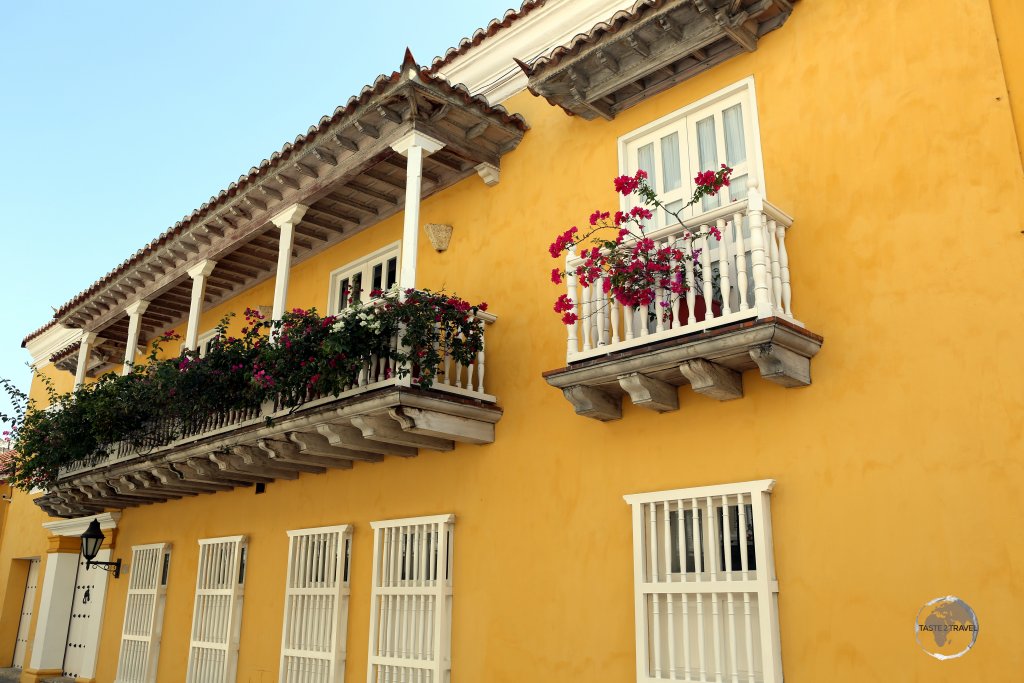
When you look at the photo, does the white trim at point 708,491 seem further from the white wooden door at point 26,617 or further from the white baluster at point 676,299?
the white wooden door at point 26,617

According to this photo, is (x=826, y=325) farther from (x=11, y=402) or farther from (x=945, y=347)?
(x=11, y=402)

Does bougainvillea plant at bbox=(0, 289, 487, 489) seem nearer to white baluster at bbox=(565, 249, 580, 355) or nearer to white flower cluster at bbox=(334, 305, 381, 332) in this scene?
white flower cluster at bbox=(334, 305, 381, 332)

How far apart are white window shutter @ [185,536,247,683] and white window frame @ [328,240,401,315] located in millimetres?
3403

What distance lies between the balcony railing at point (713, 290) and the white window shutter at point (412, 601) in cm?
274

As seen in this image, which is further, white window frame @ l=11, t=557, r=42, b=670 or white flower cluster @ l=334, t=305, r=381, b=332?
white window frame @ l=11, t=557, r=42, b=670

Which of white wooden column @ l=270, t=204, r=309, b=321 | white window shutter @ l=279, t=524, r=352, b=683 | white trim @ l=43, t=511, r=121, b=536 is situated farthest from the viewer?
white trim @ l=43, t=511, r=121, b=536

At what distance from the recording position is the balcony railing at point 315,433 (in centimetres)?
793

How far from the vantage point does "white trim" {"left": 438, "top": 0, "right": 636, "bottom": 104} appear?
888 cm

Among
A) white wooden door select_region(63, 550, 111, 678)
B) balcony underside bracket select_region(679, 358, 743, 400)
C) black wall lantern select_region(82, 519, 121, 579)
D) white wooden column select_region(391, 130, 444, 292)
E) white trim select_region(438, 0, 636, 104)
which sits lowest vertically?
white wooden door select_region(63, 550, 111, 678)

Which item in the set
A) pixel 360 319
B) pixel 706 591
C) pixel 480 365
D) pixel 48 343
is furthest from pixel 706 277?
pixel 48 343

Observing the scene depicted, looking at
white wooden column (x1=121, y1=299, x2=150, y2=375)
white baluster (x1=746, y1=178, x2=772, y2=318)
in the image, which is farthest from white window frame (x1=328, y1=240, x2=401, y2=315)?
white baluster (x1=746, y1=178, x2=772, y2=318)

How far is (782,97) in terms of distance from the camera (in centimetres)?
716

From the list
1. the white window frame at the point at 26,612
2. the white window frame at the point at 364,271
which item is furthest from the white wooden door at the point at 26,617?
the white window frame at the point at 364,271

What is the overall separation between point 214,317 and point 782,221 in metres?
10.2
